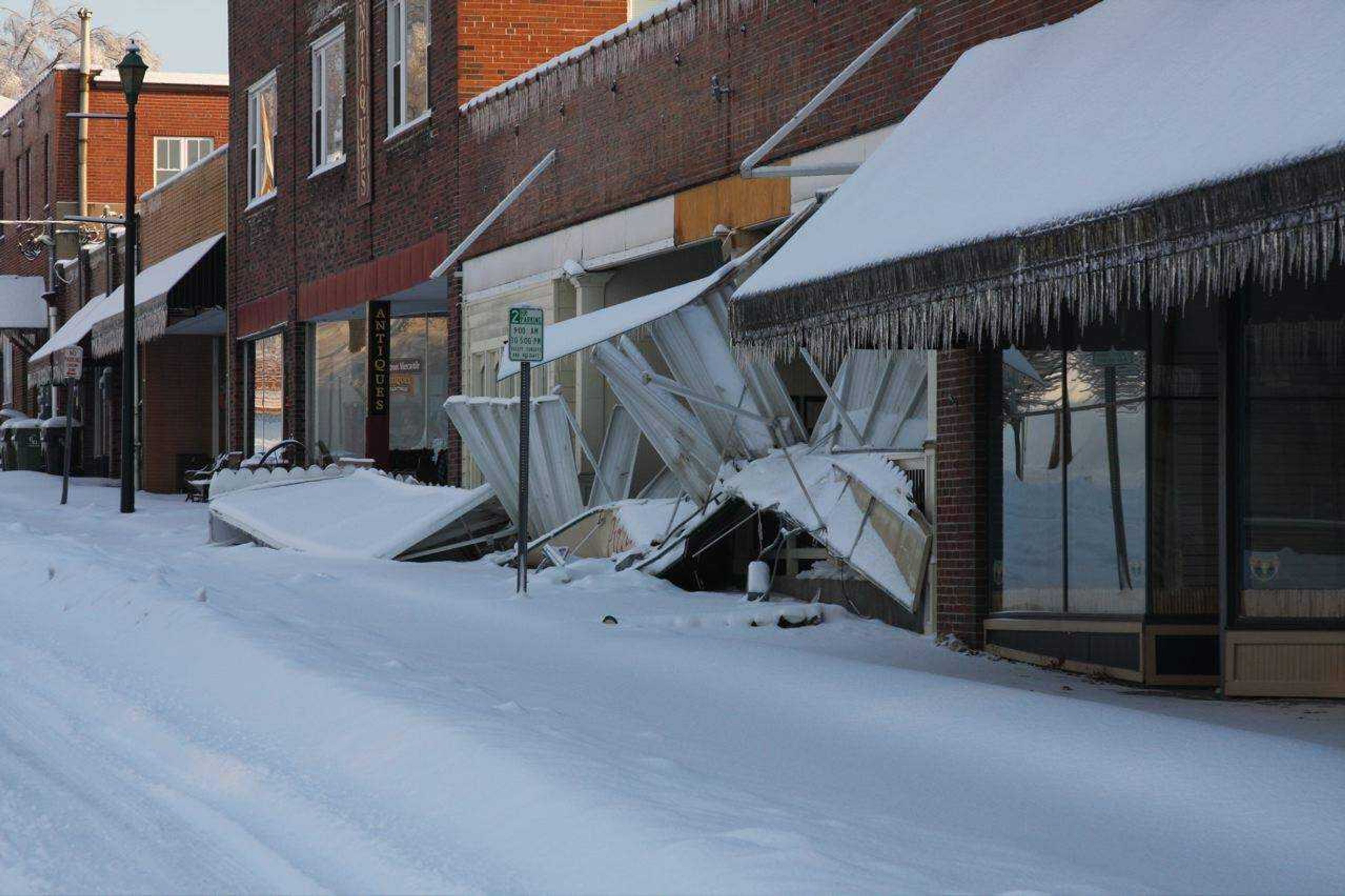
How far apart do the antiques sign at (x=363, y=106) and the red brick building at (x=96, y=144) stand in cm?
1552

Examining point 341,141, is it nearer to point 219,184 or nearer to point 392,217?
point 392,217

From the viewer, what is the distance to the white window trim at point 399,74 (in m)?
22.6

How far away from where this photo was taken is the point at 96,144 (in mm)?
44125

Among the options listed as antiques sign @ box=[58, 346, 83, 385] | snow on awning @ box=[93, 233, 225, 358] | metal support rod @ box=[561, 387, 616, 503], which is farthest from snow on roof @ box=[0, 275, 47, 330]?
metal support rod @ box=[561, 387, 616, 503]

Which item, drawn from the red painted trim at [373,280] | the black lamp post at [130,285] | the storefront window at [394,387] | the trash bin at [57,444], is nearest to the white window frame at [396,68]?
the red painted trim at [373,280]

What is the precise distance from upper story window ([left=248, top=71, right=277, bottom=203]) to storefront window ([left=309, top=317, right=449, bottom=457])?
2936mm

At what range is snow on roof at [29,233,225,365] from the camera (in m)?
30.6

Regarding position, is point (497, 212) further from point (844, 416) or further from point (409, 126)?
point (844, 416)

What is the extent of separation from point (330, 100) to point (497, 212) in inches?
315

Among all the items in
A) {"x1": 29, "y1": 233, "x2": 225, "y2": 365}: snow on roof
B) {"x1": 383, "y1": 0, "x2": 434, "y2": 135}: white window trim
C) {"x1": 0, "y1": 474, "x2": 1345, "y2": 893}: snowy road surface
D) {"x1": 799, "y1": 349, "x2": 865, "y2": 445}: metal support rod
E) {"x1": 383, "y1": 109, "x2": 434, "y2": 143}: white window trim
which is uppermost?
{"x1": 383, "y1": 0, "x2": 434, "y2": 135}: white window trim

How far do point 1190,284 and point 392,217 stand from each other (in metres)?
16.3

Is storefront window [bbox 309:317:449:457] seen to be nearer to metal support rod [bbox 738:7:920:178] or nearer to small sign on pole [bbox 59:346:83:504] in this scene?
small sign on pole [bbox 59:346:83:504]

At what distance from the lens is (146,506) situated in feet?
93.9

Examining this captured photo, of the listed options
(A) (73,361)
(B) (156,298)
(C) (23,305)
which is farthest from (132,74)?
(C) (23,305)
